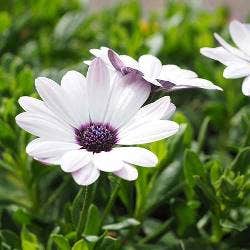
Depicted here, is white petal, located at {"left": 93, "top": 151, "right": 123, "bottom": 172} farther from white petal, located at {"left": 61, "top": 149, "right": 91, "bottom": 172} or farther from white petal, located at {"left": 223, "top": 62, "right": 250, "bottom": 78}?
white petal, located at {"left": 223, "top": 62, "right": 250, "bottom": 78}

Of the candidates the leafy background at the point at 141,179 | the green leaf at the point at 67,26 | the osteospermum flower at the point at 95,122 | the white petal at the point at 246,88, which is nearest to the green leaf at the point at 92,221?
the leafy background at the point at 141,179

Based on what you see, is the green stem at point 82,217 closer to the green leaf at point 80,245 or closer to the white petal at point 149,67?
the green leaf at point 80,245

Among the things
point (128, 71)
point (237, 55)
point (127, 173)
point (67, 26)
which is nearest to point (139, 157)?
point (127, 173)

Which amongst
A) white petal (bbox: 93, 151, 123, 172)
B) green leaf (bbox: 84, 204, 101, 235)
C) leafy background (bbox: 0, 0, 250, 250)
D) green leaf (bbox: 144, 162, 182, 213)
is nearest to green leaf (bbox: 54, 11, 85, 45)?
leafy background (bbox: 0, 0, 250, 250)

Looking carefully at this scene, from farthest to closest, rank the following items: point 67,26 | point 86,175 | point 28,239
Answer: point 67,26 → point 28,239 → point 86,175

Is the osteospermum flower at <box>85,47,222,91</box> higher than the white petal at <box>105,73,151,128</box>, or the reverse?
the osteospermum flower at <box>85,47,222,91</box>

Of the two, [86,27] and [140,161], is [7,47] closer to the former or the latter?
[86,27]

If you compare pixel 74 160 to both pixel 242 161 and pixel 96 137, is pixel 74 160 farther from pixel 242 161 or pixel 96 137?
pixel 242 161
